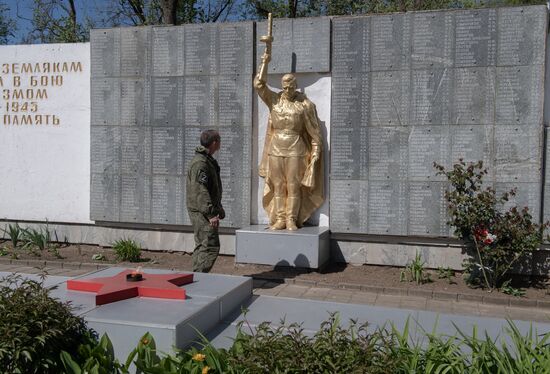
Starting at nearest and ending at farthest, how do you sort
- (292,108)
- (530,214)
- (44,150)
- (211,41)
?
(530,214) → (292,108) → (211,41) → (44,150)

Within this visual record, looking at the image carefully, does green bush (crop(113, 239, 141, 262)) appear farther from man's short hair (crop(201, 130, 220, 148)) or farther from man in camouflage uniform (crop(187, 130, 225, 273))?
man's short hair (crop(201, 130, 220, 148))

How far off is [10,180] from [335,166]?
513 centimetres

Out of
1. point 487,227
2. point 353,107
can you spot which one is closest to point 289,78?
point 353,107

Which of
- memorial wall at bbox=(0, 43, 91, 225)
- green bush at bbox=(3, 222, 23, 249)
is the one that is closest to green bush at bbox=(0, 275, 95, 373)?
green bush at bbox=(3, 222, 23, 249)

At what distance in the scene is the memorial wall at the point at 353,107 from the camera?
6789 millimetres

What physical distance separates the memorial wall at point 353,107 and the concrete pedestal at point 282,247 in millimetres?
620

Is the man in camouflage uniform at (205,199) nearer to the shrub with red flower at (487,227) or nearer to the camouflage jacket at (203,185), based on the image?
the camouflage jacket at (203,185)

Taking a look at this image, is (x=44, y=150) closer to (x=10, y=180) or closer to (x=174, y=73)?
(x=10, y=180)

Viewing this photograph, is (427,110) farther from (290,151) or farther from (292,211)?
(292,211)

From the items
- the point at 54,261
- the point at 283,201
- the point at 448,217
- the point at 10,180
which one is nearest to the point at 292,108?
the point at 283,201

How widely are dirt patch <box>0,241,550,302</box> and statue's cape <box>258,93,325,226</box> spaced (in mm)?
801

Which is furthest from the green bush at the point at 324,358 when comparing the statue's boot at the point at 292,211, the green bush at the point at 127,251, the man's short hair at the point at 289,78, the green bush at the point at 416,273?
the green bush at the point at 127,251

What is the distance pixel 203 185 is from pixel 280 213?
6.78 feet

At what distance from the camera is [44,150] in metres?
8.80
